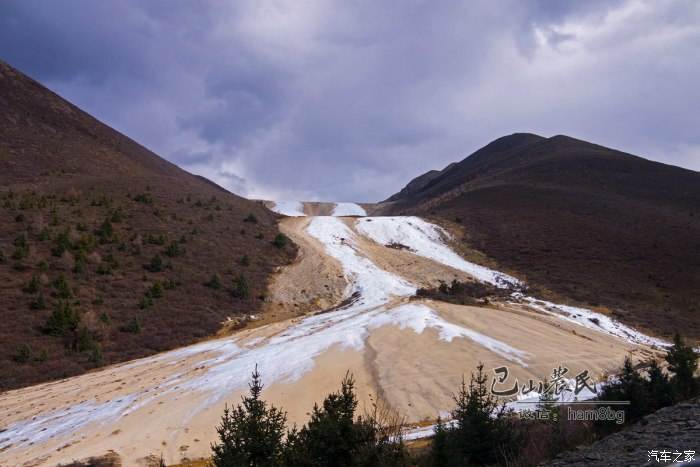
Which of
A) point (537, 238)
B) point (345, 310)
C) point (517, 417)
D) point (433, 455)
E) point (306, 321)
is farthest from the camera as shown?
point (537, 238)

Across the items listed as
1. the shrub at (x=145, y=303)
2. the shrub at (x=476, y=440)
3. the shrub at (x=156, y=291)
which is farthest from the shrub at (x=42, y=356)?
the shrub at (x=476, y=440)

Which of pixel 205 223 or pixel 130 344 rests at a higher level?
pixel 205 223

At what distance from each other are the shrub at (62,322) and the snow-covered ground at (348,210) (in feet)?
206

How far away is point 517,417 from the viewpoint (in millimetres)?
7336

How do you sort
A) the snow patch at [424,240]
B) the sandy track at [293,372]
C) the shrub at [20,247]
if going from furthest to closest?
the snow patch at [424,240], the shrub at [20,247], the sandy track at [293,372]

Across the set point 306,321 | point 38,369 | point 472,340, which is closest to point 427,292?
point 306,321

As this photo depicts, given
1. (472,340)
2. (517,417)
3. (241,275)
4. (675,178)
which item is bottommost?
(517,417)

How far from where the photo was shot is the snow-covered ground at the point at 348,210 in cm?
7857

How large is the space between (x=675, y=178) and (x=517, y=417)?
53.1m

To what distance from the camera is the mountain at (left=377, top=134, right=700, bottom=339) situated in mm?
22453

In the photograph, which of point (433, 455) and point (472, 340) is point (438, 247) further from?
point (433, 455)

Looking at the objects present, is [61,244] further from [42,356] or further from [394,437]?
[394,437]

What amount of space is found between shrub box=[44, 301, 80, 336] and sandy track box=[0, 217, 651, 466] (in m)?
3.13

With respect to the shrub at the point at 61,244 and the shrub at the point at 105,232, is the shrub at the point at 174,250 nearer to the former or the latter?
the shrub at the point at 105,232
